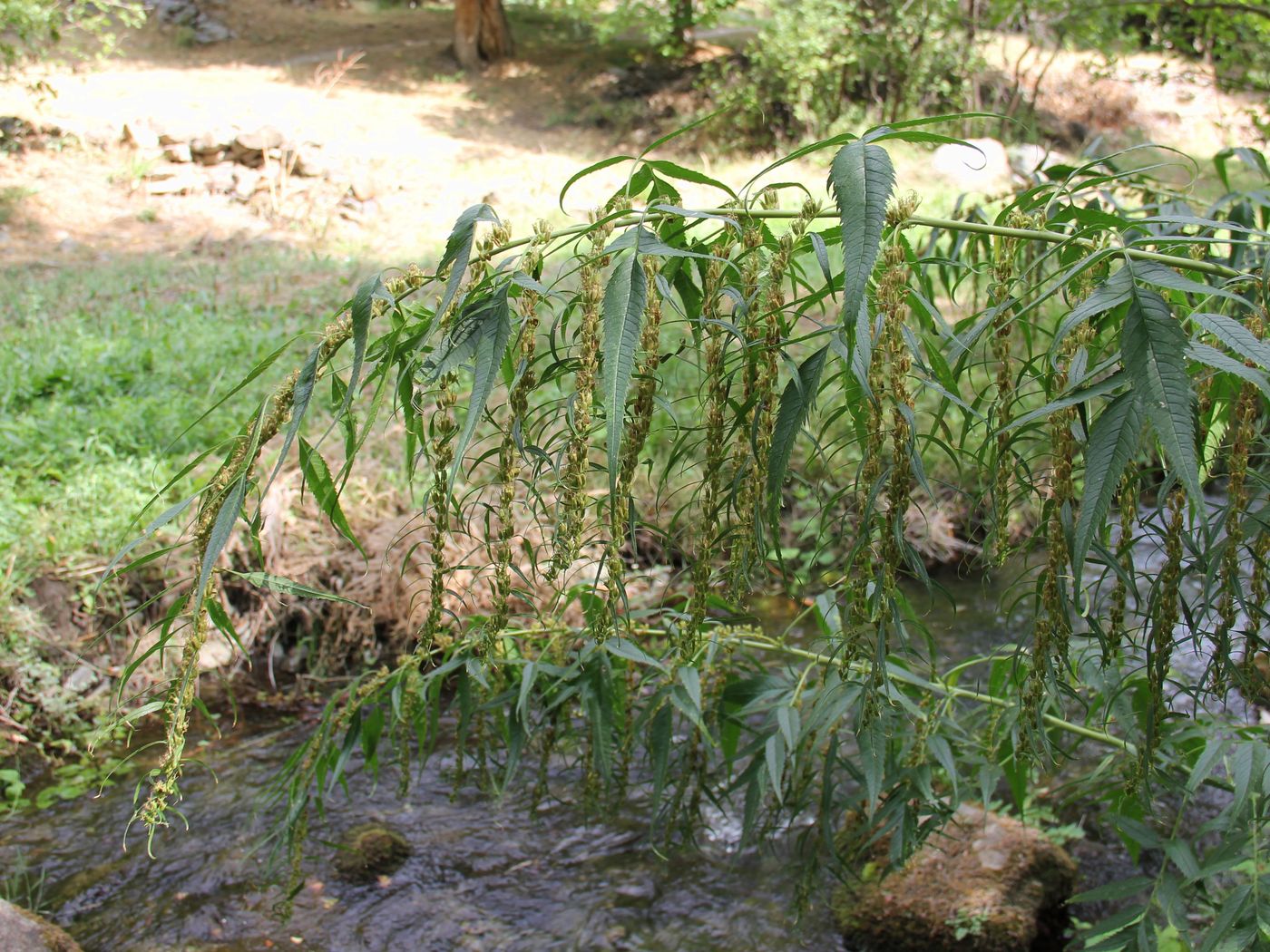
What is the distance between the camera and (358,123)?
14.0 metres

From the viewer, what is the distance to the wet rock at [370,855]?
3.29m

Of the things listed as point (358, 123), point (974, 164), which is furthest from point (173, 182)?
point (974, 164)

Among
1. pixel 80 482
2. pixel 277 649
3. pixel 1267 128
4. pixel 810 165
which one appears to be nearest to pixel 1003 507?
pixel 277 649

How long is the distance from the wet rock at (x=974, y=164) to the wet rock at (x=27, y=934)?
10163 millimetres

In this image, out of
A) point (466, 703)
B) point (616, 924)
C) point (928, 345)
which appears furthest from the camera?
point (616, 924)

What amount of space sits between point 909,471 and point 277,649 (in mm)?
3749

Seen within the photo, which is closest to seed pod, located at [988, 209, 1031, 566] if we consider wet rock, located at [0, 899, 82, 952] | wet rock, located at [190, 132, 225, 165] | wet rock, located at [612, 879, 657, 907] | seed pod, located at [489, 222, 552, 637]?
seed pod, located at [489, 222, 552, 637]

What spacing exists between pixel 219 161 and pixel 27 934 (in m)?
10.2

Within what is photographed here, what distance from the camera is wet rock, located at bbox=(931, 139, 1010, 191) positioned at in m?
→ 11.1

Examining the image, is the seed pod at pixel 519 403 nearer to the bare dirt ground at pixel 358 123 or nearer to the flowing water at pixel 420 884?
the flowing water at pixel 420 884

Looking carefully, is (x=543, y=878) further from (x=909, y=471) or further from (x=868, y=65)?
(x=868, y=65)

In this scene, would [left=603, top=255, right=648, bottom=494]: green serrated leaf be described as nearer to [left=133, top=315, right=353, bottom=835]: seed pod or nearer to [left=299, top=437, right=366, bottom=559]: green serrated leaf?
[left=133, top=315, right=353, bottom=835]: seed pod

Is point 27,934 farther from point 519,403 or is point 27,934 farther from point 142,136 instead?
point 142,136

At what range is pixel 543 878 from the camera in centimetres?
329
